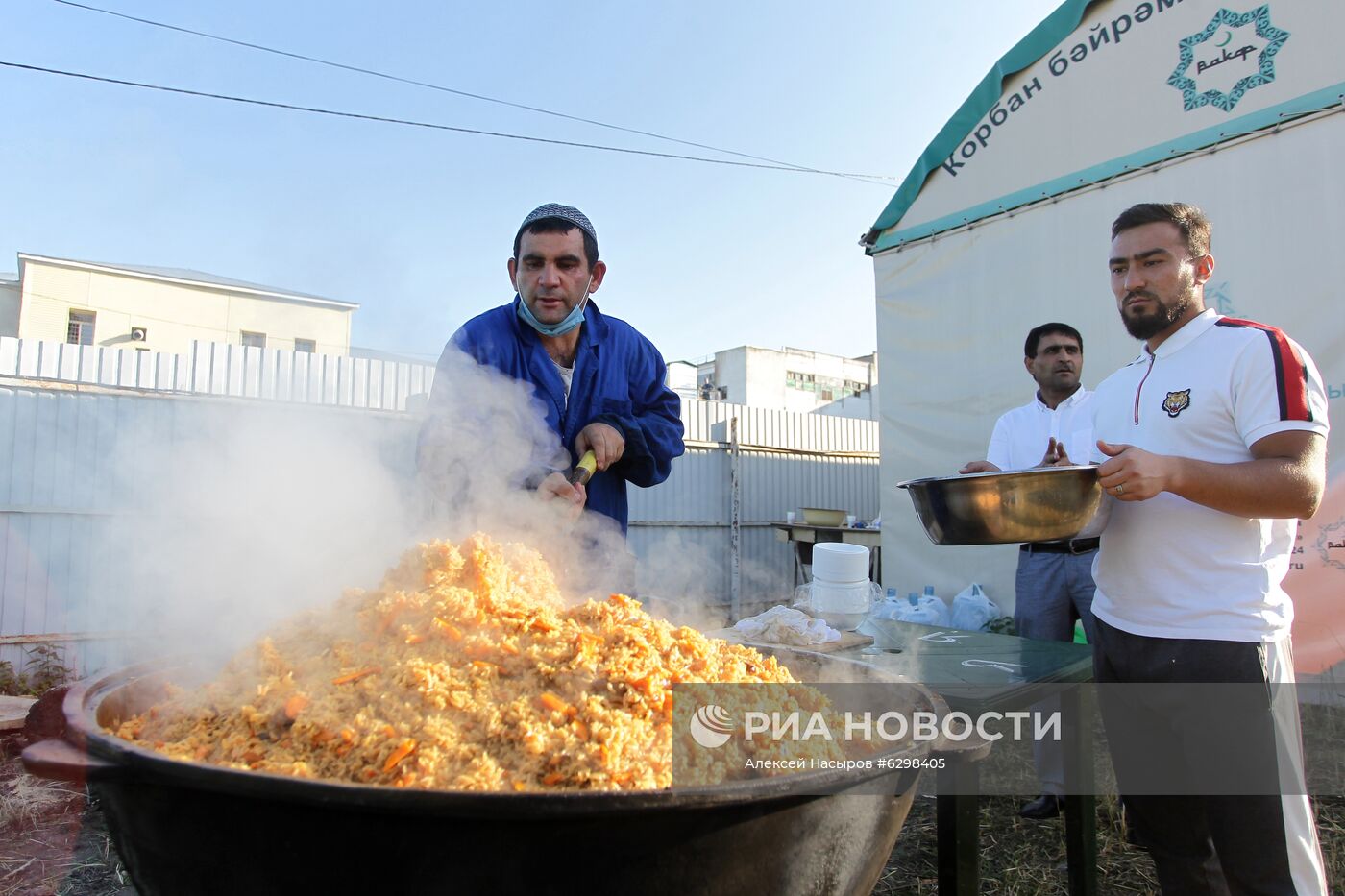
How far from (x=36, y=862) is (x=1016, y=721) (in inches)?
170

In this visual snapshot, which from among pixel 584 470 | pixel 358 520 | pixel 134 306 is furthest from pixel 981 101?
Answer: pixel 134 306

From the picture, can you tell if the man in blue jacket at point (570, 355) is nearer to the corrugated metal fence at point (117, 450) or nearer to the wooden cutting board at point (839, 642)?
the wooden cutting board at point (839, 642)

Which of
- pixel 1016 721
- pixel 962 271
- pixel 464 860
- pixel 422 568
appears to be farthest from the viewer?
pixel 962 271

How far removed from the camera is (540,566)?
167 cm

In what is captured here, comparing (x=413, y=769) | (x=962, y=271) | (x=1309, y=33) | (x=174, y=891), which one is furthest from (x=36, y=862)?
(x=1309, y=33)

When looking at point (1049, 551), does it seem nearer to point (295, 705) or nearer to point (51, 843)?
point (295, 705)

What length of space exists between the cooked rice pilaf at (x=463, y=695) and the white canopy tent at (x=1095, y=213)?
4.65m

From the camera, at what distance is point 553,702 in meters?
1.11

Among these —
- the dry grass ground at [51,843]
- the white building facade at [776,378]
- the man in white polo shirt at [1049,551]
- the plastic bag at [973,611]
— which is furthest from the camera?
the white building facade at [776,378]

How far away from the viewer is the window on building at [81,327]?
56.9 ft

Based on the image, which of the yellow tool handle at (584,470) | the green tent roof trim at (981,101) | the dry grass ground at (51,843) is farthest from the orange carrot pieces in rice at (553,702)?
the green tent roof trim at (981,101)

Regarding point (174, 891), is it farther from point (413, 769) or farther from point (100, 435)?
point (100, 435)

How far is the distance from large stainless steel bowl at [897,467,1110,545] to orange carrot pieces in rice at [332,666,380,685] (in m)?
1.39

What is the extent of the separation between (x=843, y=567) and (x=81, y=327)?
21385mm
